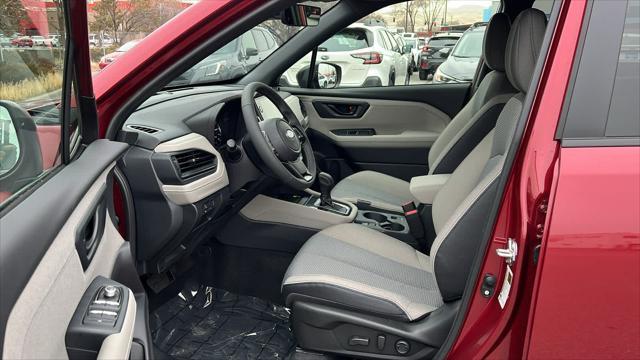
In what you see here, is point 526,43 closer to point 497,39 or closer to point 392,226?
point 497,39

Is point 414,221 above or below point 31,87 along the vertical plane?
below

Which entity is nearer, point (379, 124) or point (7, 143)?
point (7, 143)

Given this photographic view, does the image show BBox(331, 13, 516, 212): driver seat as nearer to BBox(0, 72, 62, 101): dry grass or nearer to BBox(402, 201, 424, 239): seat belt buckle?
BBox(402, 201, 424, 239): seat belt buckle

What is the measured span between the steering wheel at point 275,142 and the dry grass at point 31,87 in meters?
0.85

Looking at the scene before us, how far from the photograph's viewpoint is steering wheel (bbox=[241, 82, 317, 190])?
189 cm

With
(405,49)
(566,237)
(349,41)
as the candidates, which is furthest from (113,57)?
(405,49)

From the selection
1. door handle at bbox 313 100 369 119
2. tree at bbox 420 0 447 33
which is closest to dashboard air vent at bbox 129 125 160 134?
door handle at bbox 313 100 369 119

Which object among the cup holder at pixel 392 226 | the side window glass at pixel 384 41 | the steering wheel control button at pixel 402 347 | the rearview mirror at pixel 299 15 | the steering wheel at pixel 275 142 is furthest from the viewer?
the side window glass at pixel 384 41

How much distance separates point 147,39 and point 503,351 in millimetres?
1252

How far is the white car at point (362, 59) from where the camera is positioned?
11.4 feet

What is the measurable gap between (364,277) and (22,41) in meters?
1.16

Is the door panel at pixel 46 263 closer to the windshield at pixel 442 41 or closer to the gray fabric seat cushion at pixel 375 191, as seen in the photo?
the gray fabric seat cushion at pixel 375 191

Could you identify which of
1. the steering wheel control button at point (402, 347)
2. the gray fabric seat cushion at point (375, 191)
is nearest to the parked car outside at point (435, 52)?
the gray fabric seat cushion at point (375, 191)

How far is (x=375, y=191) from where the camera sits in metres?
2.86
